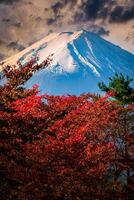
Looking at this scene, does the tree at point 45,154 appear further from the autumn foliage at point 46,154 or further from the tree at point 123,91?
the tree at point 123,91

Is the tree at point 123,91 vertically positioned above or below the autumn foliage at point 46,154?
above

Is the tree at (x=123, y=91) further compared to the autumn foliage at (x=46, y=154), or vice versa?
the tree at (x=123, y=91)

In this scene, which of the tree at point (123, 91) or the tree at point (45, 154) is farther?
the tree at point (123, 91)

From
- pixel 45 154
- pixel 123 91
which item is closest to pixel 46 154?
pixel 45 154

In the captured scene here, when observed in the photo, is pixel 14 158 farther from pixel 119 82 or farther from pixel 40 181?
pixel 119 82

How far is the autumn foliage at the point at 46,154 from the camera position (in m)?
17.6

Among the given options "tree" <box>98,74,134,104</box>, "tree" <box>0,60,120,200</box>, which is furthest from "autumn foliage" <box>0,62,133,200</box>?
"tree" <box>98,74,134,104</box>

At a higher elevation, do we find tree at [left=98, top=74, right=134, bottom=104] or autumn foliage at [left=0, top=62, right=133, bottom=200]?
tree at [left=98, top=74, right=134, bottom=104]

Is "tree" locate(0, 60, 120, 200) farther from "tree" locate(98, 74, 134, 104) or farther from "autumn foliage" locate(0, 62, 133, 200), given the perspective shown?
"tree" locate(98, 74, 134, 104)

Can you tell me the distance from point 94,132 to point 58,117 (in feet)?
10.3

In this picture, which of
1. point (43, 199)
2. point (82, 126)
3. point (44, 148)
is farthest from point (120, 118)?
point (43, 199)

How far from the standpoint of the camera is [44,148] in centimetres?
1923

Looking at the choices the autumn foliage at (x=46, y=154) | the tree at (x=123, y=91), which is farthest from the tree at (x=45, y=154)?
the tree at (x=123, y=91)

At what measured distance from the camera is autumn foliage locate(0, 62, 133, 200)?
57.8 feet
